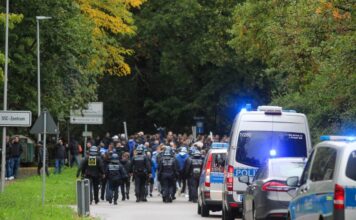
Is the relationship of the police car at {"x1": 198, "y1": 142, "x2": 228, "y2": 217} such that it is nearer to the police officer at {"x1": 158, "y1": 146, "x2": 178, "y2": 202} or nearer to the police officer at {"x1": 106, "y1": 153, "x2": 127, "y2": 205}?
the police officer at {"x1": 106, "y1": 153, "x2": 127, "y2": 205}

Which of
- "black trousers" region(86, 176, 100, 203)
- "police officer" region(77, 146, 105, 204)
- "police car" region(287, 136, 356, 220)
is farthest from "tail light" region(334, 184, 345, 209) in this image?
"black trousers" region(86, 176, 100, 203)

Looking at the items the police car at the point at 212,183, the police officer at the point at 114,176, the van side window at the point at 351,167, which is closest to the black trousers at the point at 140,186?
the police officer at the point at 114,176

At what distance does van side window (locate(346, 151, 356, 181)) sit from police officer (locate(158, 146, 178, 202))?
2236cm

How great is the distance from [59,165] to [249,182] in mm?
33073

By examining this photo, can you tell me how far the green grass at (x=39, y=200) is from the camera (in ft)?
78.2

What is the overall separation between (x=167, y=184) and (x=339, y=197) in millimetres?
22819

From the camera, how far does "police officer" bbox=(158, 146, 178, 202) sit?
118 ft

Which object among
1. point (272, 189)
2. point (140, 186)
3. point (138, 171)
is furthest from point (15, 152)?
point (272, 189)

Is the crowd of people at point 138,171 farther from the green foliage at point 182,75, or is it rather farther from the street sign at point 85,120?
the green foliage at point 182,75

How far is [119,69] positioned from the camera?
5778cm

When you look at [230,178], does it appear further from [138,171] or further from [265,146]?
[138,171]

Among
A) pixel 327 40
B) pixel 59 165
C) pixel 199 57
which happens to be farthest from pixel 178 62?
Result: pixel 327 40

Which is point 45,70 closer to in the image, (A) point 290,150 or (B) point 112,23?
(B) point 112,23

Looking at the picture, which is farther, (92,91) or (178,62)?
(178,62)
